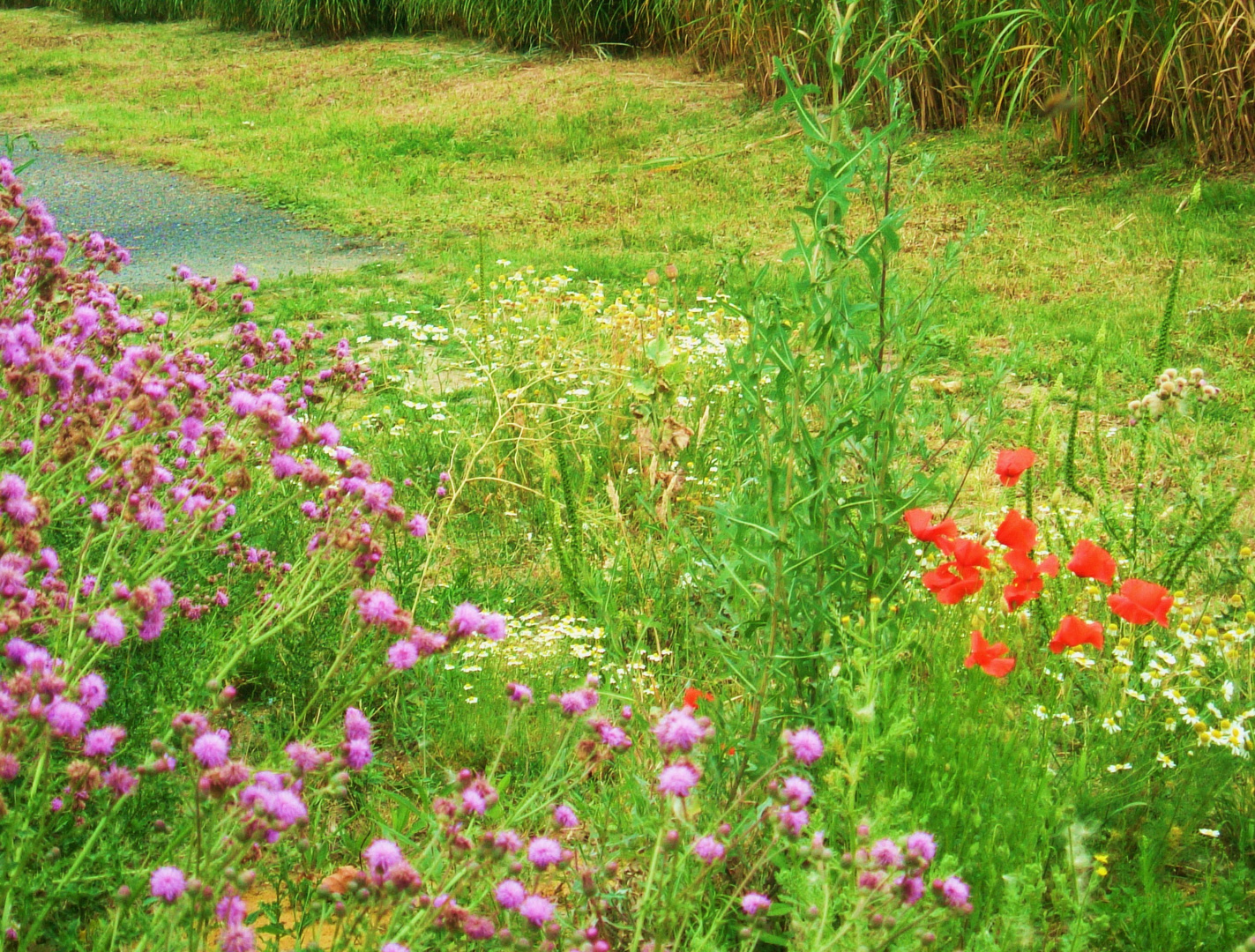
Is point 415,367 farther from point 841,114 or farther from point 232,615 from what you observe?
point 841,114

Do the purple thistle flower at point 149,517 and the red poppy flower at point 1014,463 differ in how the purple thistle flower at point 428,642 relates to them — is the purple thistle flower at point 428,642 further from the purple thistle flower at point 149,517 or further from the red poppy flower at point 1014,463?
the red poppy flower at point 1014,463

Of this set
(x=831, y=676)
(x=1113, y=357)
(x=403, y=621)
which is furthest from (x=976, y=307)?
(x=403, y=621)

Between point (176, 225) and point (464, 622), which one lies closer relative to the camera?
point (464, 622)

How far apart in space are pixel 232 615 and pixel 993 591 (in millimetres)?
1668

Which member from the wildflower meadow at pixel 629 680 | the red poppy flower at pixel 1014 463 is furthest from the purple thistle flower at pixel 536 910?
the red poppy flower at pixel 1014 463

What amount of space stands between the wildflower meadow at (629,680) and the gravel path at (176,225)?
3.81 metres

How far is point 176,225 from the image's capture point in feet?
26.0

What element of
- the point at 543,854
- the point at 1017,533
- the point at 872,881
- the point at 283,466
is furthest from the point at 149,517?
the point at 1017,533

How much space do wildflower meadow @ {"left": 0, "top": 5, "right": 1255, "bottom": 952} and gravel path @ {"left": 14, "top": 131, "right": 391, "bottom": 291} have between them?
3807 millimetres

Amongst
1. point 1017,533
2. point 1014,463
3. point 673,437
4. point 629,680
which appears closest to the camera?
point 1017,533

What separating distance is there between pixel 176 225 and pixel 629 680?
6521 mm

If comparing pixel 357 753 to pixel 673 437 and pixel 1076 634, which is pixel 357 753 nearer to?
pixel 1076 634

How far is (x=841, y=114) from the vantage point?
201cm

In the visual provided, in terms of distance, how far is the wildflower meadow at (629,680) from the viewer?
4.48ft
